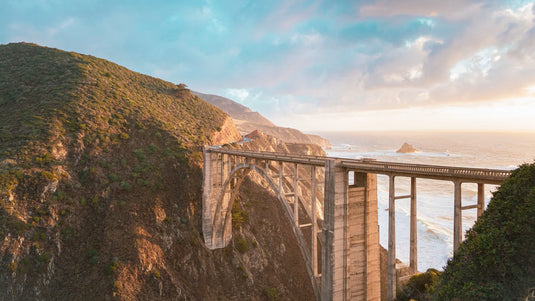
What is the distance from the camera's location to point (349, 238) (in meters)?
16.1

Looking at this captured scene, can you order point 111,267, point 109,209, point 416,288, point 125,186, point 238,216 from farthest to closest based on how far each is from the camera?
1. point 238,216
2. point 125,186
3. point 109,209
4. point 111,267
5. point 416,288

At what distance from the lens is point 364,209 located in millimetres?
16391

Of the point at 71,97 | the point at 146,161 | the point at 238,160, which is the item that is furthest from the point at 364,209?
the point at 71,97

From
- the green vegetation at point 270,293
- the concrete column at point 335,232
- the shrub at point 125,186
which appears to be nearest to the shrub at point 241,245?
the green vegetation at point 270,293

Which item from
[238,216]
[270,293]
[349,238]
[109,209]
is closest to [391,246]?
[349,238]

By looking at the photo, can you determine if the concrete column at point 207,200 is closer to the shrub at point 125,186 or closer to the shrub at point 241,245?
the shrub at point 241,245

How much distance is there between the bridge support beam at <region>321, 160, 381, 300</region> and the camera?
616 inches

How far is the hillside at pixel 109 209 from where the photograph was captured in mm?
21578

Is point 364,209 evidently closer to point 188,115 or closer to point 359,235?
point 359,235

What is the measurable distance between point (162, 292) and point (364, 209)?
1914 cm

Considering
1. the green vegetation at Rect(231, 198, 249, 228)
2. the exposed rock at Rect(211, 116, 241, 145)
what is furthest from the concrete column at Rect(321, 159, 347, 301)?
the exposed rock at Rect(211, 116, 241, 145)

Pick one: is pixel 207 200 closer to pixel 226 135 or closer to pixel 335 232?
pixel 335 232

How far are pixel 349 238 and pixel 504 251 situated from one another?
23.7 feet

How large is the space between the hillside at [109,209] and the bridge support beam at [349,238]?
14.7m
